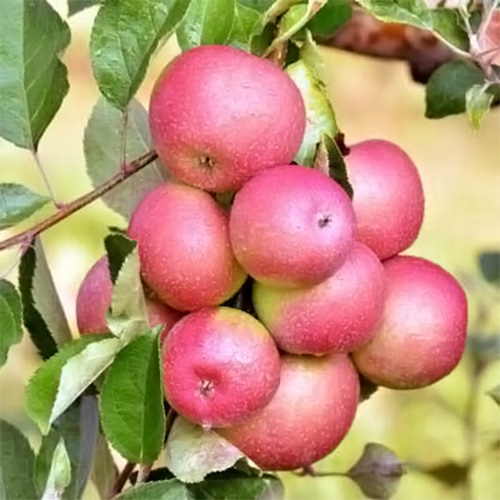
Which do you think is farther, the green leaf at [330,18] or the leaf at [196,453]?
the green leaf at [330,18]

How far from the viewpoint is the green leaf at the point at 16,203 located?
513 millimetres

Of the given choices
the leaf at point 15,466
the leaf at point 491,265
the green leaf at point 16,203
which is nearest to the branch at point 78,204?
the green leaf at point 16,203

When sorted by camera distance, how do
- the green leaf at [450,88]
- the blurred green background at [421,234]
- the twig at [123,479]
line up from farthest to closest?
1. the blurred green background at [421,234]
2. the green leaf at [450,88]
3. the twig at [123,479]

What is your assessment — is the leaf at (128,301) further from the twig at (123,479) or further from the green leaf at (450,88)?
the green leaf at (450,88)

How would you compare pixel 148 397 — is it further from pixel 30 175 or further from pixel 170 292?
pixel 30 175

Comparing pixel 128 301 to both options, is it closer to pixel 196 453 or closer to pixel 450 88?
pixel 196 453

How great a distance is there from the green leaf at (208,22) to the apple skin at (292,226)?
0.24 ft

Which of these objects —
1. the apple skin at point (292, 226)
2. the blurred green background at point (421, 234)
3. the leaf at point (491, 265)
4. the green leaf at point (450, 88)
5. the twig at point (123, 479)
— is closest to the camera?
the apple skin at point (292, 226)

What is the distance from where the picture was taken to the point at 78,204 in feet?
1.58

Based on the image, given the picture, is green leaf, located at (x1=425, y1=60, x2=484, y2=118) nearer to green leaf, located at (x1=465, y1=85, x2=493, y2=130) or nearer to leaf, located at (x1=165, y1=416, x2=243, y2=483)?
green leaf, located at (x1=465, y1=85, x2=493, y2=130)

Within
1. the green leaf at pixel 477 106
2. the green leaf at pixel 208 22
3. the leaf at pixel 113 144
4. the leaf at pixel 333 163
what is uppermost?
the green leaf at pixel 208 22

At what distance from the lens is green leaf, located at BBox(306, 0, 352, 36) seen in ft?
1.97

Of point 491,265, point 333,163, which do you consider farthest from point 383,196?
point 491,265

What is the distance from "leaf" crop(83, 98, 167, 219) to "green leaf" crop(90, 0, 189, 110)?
0.07 m
